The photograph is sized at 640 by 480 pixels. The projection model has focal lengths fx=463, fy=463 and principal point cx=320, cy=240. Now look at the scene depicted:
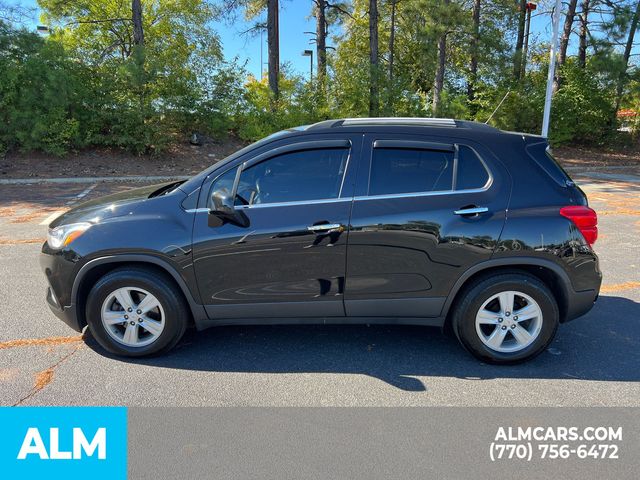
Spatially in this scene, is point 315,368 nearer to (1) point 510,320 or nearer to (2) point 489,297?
(2) point 489,297

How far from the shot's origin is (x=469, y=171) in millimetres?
3443

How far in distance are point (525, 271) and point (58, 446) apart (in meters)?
3.27

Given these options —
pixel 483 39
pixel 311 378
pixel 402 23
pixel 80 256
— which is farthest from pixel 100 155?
pixel 402 23

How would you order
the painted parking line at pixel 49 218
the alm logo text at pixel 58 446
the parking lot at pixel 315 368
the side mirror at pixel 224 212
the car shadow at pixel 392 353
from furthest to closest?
the painted parking line at pixel 49 218 → the car shadow at pixel 392 353 → the side mirror at pixel 224 212 → the parking lot at pixel 315 368 → the alm logo text at pixel 58 446

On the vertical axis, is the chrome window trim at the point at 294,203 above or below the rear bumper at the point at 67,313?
above

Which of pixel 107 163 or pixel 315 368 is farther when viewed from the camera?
pixel 107 163

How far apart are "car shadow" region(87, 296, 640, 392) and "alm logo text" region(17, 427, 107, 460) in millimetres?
834

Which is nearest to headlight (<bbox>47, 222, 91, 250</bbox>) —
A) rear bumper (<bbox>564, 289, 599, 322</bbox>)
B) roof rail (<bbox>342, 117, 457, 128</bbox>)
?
roof rail (<bbox>342, 117, 457, 128</bbox>)

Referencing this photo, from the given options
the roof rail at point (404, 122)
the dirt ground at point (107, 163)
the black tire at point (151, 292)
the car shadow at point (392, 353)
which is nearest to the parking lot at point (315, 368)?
the car shadow at point (392, 353)

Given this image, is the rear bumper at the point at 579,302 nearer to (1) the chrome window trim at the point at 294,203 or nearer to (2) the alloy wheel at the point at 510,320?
(2) the alloy wheel at the point at 510,320

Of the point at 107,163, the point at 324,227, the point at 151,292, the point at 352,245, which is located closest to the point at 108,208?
the point at 151,292

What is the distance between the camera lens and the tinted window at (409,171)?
3432 mm

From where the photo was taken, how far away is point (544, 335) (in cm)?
344

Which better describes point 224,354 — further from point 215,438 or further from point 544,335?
point 544,335
